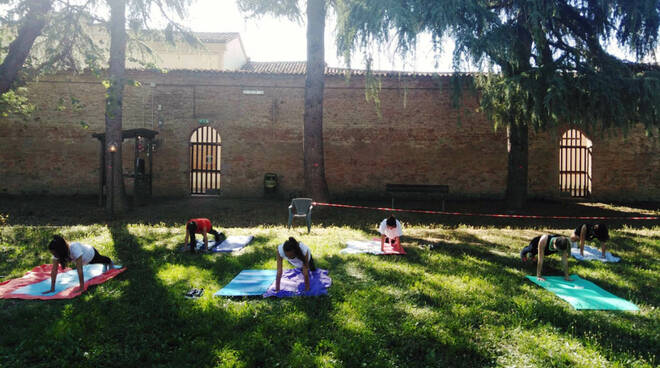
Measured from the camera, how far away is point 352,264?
512cm

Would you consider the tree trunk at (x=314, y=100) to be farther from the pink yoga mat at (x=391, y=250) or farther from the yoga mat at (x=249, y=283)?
the yoga mat at (x=249, y=283)

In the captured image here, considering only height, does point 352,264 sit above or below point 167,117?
below

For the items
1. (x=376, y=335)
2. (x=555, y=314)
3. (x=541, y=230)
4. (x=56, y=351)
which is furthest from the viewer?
(x=541, y=230)

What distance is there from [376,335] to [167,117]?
12.8m

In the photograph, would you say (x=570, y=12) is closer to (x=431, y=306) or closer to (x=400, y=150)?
(x=400, y=150)

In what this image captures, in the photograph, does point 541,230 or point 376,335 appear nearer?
point 376,335

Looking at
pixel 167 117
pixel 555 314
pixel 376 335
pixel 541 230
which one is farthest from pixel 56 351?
pixel 167 117

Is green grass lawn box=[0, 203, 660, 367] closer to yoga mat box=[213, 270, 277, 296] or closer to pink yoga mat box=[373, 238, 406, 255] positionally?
yoga mat box=[213, 270, 277, 296]

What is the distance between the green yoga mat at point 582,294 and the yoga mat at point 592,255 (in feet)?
4.11

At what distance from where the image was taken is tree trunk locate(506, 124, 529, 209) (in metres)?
10.1

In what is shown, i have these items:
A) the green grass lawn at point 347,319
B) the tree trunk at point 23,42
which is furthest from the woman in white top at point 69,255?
the tree trunk at point 23,42

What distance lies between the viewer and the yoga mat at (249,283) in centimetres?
393

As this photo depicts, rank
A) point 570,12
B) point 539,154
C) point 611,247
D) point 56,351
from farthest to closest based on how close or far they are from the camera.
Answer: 1. point 539,154
2. point 570,12
3. point 611,247
4. point 56,351

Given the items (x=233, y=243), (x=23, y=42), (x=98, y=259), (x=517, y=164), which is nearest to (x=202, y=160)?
(x=23, y=42)
